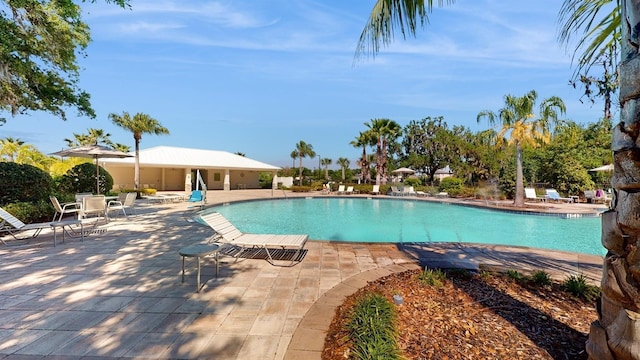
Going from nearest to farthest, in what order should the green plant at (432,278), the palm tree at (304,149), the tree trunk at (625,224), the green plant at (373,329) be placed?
the tree trunk at (625,224), the green plant at (373,329), the green plant at (432,278), the palm tree at (304,149)

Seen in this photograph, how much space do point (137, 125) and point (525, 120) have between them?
2499 centimetres

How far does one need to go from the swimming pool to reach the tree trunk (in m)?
6.87

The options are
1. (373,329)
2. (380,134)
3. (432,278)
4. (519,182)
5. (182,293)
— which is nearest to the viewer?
(373,329)

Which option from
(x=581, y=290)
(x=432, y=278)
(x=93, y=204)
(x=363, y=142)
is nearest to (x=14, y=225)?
(x=93, y=204)

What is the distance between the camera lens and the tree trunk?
4.79 ft

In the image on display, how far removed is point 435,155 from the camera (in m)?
29.1

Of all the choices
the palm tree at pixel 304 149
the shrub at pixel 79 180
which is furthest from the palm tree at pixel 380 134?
the shrub at pixel 79 180

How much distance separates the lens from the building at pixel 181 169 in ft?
75.9

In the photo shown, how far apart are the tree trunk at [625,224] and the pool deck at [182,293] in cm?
200

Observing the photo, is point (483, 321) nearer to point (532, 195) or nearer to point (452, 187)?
point (532, 195)

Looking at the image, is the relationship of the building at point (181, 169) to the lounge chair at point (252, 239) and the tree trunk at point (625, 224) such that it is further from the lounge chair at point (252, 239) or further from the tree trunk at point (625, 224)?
the tree trunk at point (625, 224)

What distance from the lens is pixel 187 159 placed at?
26.0 meters

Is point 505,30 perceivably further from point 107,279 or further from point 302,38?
point 107,279

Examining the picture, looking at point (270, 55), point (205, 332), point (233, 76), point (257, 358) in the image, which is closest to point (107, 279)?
point (205, 332)
